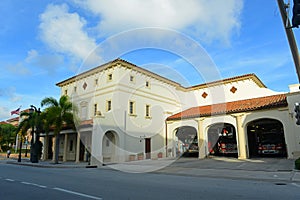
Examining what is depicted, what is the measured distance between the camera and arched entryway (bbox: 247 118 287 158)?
20.5 metres

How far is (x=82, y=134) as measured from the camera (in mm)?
22391

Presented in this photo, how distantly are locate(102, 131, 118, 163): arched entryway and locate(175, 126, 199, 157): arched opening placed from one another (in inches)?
291

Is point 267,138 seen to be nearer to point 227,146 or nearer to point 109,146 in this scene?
point 227,146

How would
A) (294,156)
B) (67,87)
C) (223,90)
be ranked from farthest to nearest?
(67,87) → (223,90) → (294,156)

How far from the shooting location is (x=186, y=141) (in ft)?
82.8

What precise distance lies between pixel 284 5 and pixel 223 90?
72.5 ft

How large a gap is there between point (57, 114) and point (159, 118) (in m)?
10.8

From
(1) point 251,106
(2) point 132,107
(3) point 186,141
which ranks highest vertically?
(2) point 132,107

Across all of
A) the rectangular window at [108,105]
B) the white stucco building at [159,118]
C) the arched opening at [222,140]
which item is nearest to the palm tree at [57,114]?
the white stucco building at [159,118]

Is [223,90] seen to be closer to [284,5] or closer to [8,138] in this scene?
[284,5]

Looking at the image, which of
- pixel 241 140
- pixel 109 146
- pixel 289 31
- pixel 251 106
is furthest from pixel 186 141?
pixel 289 31

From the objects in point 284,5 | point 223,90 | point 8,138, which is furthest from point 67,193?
point 8,138

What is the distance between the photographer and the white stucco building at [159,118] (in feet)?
63.7

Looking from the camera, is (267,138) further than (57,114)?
Yes
